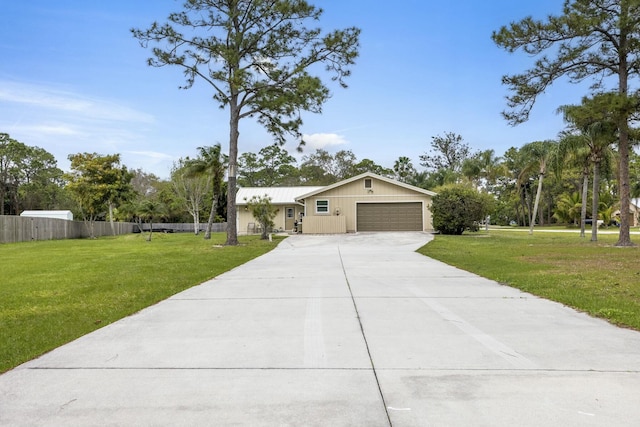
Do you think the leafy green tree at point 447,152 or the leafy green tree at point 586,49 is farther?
the leafy green tree at point 447,152

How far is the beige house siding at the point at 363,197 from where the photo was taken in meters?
29.0

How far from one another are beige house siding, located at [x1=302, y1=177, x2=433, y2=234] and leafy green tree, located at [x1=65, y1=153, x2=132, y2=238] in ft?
62.6

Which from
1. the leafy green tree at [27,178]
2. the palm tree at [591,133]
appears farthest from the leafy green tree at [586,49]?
the leafy green tree at [27,178]

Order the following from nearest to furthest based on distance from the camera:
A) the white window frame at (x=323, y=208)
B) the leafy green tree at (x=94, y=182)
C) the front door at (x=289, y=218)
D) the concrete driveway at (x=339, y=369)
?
the concrete driveway at (x=339, y=369), the white window frame at (x=323, y=208), the front door at (x=289, y=218), the leafy green tree at (x=94, y=182)

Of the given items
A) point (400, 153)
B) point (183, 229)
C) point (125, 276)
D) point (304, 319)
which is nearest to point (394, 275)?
point (304, 319)

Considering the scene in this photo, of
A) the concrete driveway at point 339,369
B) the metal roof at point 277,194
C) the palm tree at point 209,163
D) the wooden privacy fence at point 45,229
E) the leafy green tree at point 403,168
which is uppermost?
the leafy green tree at point 403,168

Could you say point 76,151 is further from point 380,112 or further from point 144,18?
point 380,112

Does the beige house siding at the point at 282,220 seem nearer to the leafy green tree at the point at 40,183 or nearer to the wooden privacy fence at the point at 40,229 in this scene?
the wooden privacy fence at the point at 40,229

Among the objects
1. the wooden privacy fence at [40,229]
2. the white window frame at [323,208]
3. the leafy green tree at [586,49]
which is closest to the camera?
the leafy green tree at [586,49]

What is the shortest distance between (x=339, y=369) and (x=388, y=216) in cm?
2593

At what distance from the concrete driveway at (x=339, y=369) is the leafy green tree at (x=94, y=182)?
111 feet

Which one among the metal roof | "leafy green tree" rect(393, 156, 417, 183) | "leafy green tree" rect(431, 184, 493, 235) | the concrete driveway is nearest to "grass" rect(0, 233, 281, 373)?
the concrete driveway

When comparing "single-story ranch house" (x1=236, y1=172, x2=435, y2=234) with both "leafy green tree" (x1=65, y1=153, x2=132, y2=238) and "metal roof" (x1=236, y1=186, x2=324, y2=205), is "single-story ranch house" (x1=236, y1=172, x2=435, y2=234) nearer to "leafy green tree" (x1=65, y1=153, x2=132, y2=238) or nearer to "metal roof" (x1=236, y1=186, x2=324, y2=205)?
"metal roof" (x1=236, y1=186, x2=324, y2=205)

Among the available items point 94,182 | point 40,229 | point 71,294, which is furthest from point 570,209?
point 71,294
